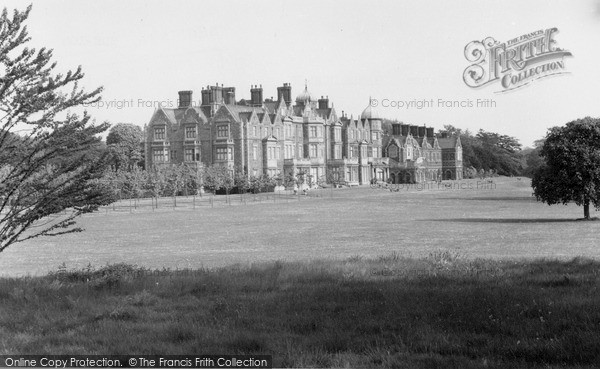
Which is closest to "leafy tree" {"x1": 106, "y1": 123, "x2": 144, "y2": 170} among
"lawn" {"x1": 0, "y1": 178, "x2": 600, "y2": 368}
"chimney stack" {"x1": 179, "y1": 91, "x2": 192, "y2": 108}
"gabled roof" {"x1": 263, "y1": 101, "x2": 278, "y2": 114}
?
"chimney stack" {"x1": 179, "y1": 91, "x2": 192, "y2": 108}

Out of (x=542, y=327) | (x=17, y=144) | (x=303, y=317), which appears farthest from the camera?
(x=17, y=144)

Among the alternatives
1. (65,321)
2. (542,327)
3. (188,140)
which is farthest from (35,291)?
(188,140)

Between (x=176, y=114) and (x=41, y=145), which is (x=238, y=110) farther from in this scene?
(x=41, y=145)

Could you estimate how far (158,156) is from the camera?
81125 millimetres

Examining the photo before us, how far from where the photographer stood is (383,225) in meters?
32.5

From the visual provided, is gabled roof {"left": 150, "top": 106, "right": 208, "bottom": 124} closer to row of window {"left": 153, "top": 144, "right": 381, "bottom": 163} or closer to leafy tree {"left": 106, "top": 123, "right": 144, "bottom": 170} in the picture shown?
row of window {"left": 153, "top": 144, "right": 381, "bottom": 163}

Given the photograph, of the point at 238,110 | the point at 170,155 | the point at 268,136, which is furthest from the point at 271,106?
the point at 170,155

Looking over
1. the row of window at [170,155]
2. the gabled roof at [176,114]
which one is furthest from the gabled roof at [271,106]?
the row of window at [170,155]

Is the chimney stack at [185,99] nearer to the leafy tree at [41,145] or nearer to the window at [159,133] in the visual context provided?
the window at [159,133]

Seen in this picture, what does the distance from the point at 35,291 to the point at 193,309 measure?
3.05m

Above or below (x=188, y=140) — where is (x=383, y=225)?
below

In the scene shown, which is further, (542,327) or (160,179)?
(160,179)

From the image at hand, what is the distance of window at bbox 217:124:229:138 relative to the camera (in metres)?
79.7

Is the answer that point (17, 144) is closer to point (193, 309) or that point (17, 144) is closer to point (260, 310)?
point (193, 309)
